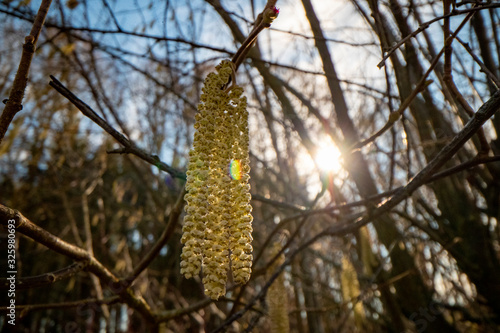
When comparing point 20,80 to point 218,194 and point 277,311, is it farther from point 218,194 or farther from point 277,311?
point 277,311

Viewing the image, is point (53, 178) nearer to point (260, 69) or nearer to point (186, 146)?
point (186, 146)

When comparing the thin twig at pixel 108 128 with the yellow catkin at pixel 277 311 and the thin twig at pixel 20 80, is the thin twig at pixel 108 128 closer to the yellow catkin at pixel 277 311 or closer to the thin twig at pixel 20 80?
the thin twig at pixel 20 80

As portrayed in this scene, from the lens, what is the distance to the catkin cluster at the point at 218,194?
84 cm

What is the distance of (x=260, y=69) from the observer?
232 centimetres

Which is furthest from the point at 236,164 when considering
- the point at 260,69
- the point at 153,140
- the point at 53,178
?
the point at 53,178

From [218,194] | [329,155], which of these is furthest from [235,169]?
[329,155]

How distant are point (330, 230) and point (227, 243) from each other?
3.50 ft

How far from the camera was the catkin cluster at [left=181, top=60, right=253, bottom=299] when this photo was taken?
0.84 meters

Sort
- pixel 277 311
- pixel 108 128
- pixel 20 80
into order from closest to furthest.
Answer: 1. pixel 20 80
2. pixel 108 128
3. pixel 277 311

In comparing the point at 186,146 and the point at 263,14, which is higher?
the point at 186,146

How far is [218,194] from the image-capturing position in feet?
3.00

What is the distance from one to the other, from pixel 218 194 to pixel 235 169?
0.31 feet

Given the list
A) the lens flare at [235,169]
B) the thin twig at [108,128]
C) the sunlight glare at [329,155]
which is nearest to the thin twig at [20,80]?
the thin twig at [108,128]

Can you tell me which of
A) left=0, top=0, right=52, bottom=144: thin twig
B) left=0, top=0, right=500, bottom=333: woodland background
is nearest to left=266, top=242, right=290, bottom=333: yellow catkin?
left=0, top=0, right=500, bottom=333: woodland background
